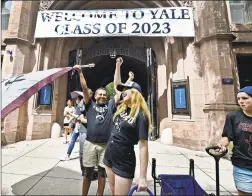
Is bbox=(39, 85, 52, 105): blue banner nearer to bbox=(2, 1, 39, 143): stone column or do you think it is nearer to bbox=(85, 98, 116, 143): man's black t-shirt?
bbox=(2, 1, 39, 143): stone column

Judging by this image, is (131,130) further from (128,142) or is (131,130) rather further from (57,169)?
(57,169)

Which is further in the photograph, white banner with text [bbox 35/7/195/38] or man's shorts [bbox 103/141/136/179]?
white banner with text [bbox 35/7/195/38]

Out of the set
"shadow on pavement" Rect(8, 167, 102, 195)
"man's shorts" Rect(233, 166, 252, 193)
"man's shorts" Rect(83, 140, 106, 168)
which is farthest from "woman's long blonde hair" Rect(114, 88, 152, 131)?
"shadow on pavement" Rect(8, 167, 102, 195)

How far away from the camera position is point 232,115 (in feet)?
6.91

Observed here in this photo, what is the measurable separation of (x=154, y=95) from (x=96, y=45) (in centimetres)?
438

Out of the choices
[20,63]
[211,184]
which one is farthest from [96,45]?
[211,184]

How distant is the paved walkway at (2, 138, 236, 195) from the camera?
316 cm

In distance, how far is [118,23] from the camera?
693cm

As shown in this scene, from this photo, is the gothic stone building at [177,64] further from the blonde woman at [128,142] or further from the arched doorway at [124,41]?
the blonde woman at [128,142]

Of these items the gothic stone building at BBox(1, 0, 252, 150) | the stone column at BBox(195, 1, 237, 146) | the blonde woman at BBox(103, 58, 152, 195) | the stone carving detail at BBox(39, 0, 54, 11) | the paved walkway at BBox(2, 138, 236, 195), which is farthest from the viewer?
the stone carving detail at BBox(39, 0, 54, 11)

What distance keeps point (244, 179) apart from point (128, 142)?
57.4 inches

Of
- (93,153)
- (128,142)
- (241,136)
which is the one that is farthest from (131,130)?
(241,136)

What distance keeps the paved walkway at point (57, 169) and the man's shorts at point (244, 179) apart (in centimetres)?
149

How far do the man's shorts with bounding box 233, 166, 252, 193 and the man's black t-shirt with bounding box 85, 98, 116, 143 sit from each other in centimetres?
180
